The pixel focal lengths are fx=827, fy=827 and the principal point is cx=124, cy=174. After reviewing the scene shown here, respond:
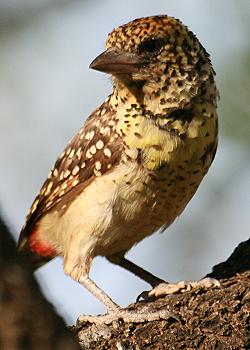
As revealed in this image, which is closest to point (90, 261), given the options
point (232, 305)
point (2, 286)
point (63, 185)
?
point (63, 185)

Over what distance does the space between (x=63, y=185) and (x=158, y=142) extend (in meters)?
0.86

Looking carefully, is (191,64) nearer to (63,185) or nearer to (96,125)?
(96,125)

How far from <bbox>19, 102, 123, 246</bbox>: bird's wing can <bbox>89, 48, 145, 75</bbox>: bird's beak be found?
1.24ft

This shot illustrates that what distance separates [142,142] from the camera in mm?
4594

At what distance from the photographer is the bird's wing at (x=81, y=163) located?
4.79m

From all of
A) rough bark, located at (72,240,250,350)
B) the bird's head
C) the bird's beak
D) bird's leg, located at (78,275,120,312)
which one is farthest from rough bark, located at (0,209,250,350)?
the bird's beak

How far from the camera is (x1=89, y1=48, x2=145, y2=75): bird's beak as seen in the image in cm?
449

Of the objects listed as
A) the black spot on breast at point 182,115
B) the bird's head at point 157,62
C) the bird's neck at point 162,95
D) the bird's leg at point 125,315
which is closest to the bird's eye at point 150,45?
the bird's head at point 157,62

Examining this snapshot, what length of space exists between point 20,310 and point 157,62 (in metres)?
3.32

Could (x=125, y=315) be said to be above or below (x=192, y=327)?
above

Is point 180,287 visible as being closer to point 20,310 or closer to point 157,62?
point 157,62

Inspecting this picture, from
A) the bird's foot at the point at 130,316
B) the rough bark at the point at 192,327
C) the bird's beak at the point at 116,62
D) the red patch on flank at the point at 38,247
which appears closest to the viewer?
the rough bark at the point at 192,327

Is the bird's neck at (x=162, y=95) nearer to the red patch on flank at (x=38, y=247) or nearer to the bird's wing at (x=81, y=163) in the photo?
the bird's wing at (x=81, y=163)

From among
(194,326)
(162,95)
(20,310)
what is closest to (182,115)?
(162,95)
